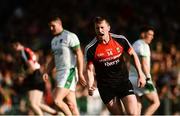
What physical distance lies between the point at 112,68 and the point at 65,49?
6.35 ft

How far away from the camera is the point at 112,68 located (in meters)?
11.8

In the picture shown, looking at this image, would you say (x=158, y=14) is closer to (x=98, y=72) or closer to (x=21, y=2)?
(x=21, y=2)

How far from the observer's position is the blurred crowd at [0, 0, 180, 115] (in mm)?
19766

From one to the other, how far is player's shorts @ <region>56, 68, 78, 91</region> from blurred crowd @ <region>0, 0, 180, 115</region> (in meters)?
3.92

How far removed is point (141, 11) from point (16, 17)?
17.0 ft

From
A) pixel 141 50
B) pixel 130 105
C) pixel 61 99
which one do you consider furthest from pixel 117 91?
pixel 141 50

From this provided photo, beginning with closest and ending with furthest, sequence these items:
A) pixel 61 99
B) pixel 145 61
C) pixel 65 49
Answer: pixel 61 99
pixel 65 49
pixel 145 61

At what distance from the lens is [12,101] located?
20.5 metres

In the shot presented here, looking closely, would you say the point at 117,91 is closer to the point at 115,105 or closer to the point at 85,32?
the point at 115,105

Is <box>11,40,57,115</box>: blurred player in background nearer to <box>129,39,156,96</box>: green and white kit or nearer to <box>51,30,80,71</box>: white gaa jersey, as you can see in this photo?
<box>51,30,80,71</box>: white gaa jersey

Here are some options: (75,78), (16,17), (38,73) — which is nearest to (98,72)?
(75,78)

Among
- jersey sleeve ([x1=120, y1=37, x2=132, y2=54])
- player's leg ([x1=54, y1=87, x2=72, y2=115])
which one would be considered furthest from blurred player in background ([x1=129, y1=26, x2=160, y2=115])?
jersey sleeve ([x1=120, y1=37, x2=132, y2=54])

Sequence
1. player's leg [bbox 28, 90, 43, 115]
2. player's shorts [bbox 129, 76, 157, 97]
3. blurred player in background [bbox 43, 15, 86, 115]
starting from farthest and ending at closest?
player's leg [bbox 28, 90, 43, 115] < player's shorts [bbox 129, 76, 157, 97] < blurred player in background [bbox 43, 15, 86, 115]

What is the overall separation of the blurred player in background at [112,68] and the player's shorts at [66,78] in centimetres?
170
